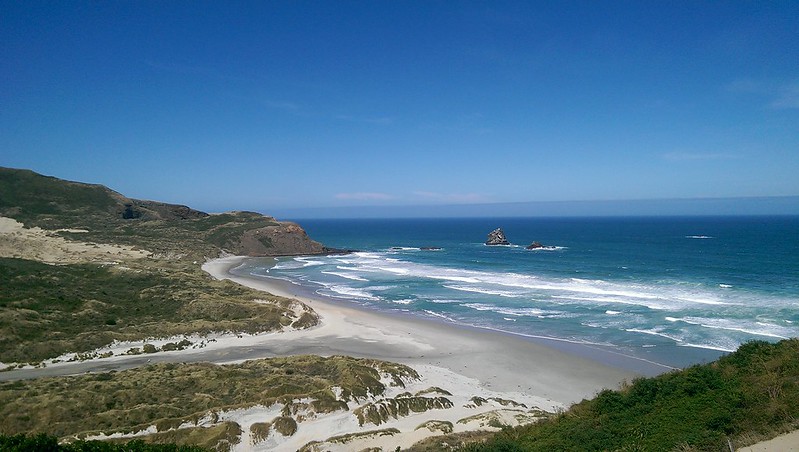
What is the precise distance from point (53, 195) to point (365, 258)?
228ft

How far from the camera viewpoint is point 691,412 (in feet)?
39.4

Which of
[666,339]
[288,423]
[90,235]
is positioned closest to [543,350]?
[666,339]

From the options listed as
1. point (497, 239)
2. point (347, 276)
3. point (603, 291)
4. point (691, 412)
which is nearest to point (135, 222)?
point (347, 276)

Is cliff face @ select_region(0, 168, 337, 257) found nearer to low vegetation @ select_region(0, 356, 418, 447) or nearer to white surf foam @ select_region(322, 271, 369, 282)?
white surf foam @ select_region(322, 271, 369, 282)

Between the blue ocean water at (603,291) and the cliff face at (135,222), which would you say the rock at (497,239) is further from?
the cliff face at (135,222)

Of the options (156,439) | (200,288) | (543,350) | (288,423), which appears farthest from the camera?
(200,288)

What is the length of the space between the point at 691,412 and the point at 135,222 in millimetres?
105950

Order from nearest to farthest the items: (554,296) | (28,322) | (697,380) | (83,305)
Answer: (697,380)
(28,322)
(83,305)
(554,296)

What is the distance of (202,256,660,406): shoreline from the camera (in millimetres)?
24875

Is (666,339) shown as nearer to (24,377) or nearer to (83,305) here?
(24,377)

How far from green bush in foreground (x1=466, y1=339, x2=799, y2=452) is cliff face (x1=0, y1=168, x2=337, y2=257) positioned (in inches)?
2847

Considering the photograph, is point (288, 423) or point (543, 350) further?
point (543, 350)

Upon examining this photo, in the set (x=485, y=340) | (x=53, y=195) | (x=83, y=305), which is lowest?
(x=485, y=340)

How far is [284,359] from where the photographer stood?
25.9 meters
